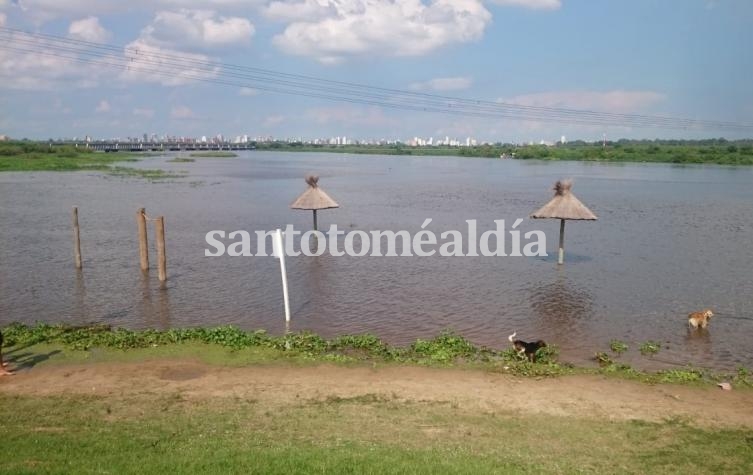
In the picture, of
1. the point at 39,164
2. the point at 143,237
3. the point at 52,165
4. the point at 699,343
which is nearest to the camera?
the point at 699,343

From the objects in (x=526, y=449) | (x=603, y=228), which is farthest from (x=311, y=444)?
(x=603, y=228)

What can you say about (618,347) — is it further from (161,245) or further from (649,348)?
(161,245)

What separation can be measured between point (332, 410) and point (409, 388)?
1723 mm

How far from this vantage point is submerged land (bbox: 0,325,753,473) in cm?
786

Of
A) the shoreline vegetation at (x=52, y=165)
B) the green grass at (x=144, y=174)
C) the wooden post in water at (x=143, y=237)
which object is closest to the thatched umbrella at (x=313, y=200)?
the wooden post in water at (x=143, y=237)

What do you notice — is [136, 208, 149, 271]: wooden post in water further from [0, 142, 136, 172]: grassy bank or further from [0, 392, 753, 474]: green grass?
[0, 142, 136, 172]: grassy bank

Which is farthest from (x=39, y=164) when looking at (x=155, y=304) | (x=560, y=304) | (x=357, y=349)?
(x=357, y=349)

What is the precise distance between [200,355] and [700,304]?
14331 millimetres

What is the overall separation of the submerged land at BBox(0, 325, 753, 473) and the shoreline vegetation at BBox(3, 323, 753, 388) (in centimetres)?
5

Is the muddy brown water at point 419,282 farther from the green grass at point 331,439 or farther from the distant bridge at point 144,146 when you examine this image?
the distant bridge at point 144,146

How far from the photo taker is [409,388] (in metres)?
11.2

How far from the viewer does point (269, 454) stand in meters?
7.80

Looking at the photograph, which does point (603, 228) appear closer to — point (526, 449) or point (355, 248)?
point (355, 248)

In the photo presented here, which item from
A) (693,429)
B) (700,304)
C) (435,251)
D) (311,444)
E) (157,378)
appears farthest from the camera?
(435,251)
